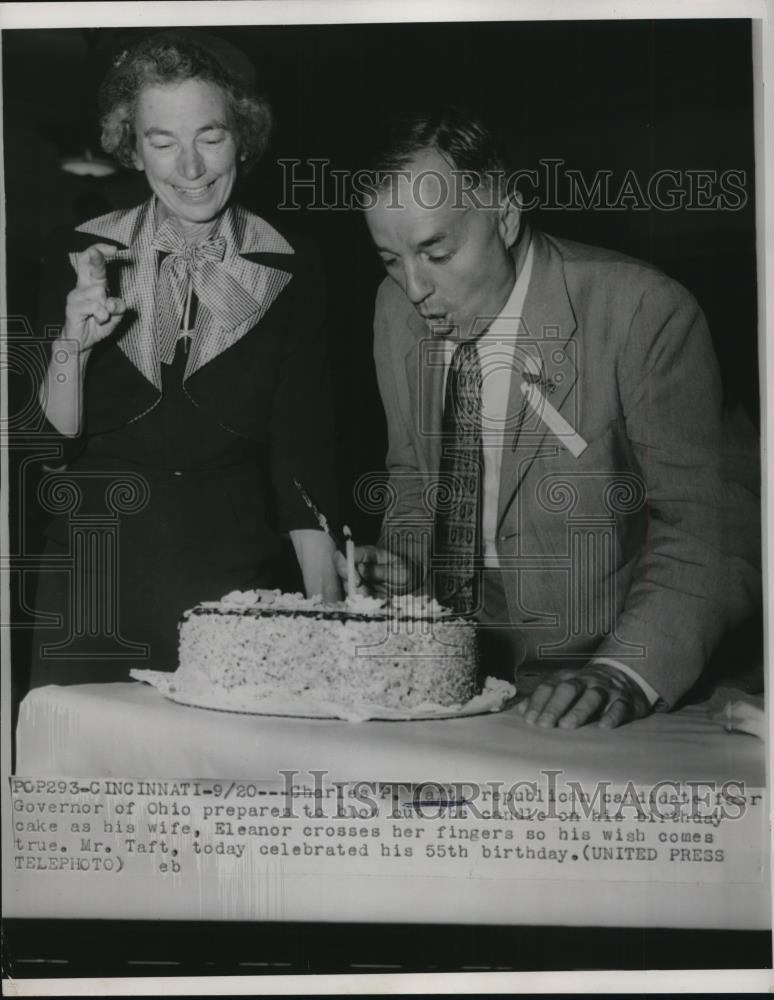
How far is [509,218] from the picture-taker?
2.44m

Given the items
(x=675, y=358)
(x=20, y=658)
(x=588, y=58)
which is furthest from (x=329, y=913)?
(x=588, y=58)

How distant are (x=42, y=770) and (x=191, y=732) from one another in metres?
0.38

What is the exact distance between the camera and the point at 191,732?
2420mm

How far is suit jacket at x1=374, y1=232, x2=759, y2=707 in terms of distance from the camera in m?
2.43

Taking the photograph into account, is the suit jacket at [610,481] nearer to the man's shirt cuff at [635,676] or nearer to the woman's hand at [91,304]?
the man's shirt cuff at [635,676]

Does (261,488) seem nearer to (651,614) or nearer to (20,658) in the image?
(20,658)

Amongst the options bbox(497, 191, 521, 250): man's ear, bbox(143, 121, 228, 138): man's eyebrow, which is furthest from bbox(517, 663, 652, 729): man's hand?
bbox(143, 121, 228, 138): man's eyebrow

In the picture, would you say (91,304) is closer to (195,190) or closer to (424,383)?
(195,190)

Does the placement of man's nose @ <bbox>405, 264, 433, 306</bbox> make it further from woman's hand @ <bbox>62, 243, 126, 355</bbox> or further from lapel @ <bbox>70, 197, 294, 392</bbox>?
woman's hand @ <bbox>62, 243, 126, 355</bbox>

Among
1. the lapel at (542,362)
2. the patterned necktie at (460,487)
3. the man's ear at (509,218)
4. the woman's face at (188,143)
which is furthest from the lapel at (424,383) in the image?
the woman's face at (188,143)

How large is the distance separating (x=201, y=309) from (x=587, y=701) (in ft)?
4.05

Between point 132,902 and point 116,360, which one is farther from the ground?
point 116,360

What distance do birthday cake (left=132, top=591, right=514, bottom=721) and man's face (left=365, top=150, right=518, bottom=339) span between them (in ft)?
2.25

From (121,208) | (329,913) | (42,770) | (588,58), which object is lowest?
(329,913)
